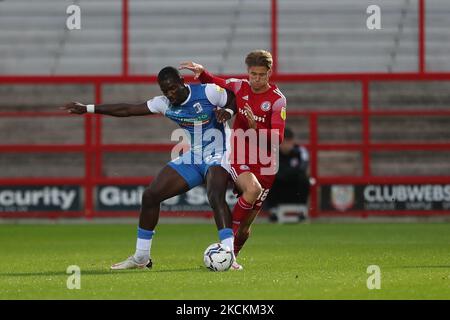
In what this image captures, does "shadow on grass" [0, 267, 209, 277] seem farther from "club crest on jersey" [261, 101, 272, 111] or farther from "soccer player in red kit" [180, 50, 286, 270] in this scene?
"club crest on jersey" [261, 101, 272, 111]

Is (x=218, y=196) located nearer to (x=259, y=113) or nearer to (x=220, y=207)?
(x=220, y=207)

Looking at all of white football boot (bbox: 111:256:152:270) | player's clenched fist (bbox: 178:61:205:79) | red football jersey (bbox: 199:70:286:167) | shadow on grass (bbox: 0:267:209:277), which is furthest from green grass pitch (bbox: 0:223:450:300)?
player's clenched fist (bbox: 178:61:205:79)

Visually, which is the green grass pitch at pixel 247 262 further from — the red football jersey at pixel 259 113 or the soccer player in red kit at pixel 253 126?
the red football jersey at pixel 259 113

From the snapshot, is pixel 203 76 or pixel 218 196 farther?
pixel 203 76

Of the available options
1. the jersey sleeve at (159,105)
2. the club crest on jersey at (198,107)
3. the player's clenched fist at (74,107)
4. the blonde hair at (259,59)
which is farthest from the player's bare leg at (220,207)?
the player's clenched fist at (74,107)

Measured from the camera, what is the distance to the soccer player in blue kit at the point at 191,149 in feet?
31.9

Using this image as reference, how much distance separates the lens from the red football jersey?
9.85m

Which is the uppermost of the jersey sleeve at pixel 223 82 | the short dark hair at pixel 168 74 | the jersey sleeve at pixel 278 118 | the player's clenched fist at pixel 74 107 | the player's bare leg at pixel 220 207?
the short dark hair at pixel 168 74

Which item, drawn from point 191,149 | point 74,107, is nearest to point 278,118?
point 191,149

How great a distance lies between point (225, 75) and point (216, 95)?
8.50 metres

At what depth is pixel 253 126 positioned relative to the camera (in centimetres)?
956
